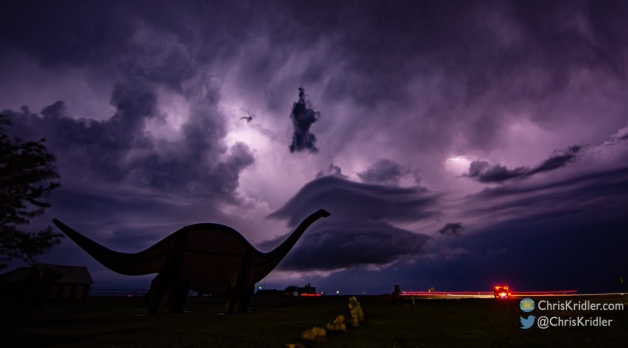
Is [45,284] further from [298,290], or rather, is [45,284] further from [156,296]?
[298,290]

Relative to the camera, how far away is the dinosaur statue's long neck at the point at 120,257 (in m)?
18.7

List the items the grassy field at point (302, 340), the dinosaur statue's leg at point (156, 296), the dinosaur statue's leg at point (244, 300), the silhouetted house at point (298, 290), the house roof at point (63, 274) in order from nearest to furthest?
the grassy field at point (302, 340), the dinosaur statue's leg at point (156, 296), the dinosaur statue's leg at point (244, 300), the house roof at point (63, 274), the silhouetted house at point (298, 290)

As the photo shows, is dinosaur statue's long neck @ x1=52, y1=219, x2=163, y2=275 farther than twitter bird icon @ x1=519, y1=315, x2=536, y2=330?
Yes

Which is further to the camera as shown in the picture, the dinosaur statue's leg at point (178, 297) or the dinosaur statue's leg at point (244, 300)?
the dinosaur statue's leg at point (244, 300)

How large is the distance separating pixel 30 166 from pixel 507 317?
88.6 feet

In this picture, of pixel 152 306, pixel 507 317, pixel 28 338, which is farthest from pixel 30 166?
pixel 507 317

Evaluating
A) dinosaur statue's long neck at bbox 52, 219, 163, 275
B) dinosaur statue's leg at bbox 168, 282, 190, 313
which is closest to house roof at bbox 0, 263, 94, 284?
dinosaur statue's long neck at bbox 52, 219, 163, 275

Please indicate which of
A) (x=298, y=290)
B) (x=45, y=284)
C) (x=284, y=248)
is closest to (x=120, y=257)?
(x=284, y=248)

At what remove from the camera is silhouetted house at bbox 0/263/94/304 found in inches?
1164

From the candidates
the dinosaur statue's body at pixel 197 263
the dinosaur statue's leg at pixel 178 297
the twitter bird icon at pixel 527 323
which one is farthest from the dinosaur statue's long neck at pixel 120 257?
the twitter bird icon at pixel 527 323

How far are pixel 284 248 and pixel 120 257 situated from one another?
948cm

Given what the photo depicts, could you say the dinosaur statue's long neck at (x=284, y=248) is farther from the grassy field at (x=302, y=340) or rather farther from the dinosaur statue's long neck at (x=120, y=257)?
the dinosaur statue's long neck at (x=120, y=257)

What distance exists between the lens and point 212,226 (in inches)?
826

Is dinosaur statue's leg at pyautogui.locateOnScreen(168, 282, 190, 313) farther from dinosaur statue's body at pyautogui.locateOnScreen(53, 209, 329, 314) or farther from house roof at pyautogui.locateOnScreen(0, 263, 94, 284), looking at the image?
house roof at pyautogui.locateOnScreen(0, 263, 94, 284)
